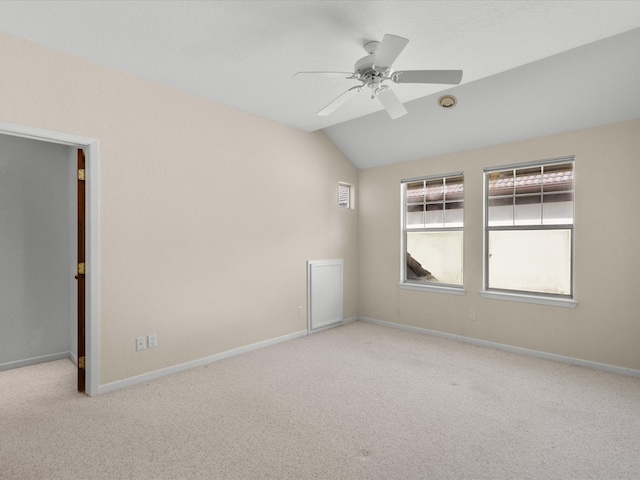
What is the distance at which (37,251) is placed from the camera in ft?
11.7

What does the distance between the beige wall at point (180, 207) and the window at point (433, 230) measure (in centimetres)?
136

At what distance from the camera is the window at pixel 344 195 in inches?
205

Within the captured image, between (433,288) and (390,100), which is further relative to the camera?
(433,288)

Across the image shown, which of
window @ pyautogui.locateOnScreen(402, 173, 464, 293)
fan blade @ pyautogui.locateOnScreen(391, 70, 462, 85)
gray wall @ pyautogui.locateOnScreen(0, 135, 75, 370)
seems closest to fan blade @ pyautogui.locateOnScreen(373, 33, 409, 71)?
fan blade @ pyautogui.locateOnScreen(391, 70, 462, 85)

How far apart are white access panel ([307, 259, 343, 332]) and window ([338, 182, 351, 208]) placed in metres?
0.88

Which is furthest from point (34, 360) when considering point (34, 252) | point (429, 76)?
point (429, 76)

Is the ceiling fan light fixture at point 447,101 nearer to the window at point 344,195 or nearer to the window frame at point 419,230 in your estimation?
the window frame at point 419,230

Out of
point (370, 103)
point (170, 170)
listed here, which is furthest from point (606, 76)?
point (170, 170)

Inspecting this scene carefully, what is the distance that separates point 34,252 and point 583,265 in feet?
18.3

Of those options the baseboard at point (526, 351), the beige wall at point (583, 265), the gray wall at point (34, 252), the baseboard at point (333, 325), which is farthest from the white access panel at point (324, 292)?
the gray wall at point (34, 252)

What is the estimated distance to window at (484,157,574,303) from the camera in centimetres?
369

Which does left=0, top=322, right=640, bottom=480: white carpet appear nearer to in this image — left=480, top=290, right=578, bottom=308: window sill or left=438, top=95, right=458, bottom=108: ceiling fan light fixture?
left=480, top=290, right=578, bottom=308: window sill

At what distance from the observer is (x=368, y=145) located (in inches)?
190

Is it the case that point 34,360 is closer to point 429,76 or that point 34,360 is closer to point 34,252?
point 34,252
